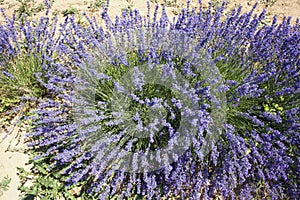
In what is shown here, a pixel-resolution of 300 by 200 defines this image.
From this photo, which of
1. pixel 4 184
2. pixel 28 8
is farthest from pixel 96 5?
pixel 4 184

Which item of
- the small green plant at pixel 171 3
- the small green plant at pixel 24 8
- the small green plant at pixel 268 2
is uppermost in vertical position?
the small green plant at pixel 268 2

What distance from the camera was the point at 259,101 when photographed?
2852 millimetres

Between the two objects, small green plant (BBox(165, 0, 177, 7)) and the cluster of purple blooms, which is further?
small green plant (BBox(165, 0, 177, 7))

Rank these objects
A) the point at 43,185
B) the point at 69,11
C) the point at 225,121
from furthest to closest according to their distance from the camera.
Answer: the point at 69,11 < the point at 43,185 < the point at 225,121

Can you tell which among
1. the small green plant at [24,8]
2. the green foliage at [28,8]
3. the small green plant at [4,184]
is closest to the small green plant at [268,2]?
the green foliage at [28,8]

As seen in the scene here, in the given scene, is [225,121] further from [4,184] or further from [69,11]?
[69,11]

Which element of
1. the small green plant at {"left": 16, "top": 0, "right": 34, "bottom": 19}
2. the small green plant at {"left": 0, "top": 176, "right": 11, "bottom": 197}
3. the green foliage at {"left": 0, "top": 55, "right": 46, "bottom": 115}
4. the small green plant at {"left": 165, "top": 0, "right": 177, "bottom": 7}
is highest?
the small green plant at {"left": 165, "top": 0, "right": 177, "bottom": 7}

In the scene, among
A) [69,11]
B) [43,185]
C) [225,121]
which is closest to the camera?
[225,121]

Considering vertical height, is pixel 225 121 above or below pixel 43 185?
above

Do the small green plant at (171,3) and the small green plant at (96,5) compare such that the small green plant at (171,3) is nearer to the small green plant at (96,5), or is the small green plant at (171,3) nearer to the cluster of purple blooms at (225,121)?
the small green plant at (96,5)

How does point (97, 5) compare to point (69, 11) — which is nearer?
point (69, 11)

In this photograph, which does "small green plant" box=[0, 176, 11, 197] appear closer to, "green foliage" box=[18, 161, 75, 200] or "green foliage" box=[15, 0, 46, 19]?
"green foliage" box=[18, 161, 75, 200]


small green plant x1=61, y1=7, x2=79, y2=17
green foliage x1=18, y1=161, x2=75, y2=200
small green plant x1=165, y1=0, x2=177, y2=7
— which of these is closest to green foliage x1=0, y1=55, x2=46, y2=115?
green foliage x1=18, y1=161, x2=75, y2=200

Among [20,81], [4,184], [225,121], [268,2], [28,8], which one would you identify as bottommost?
[4,184]
